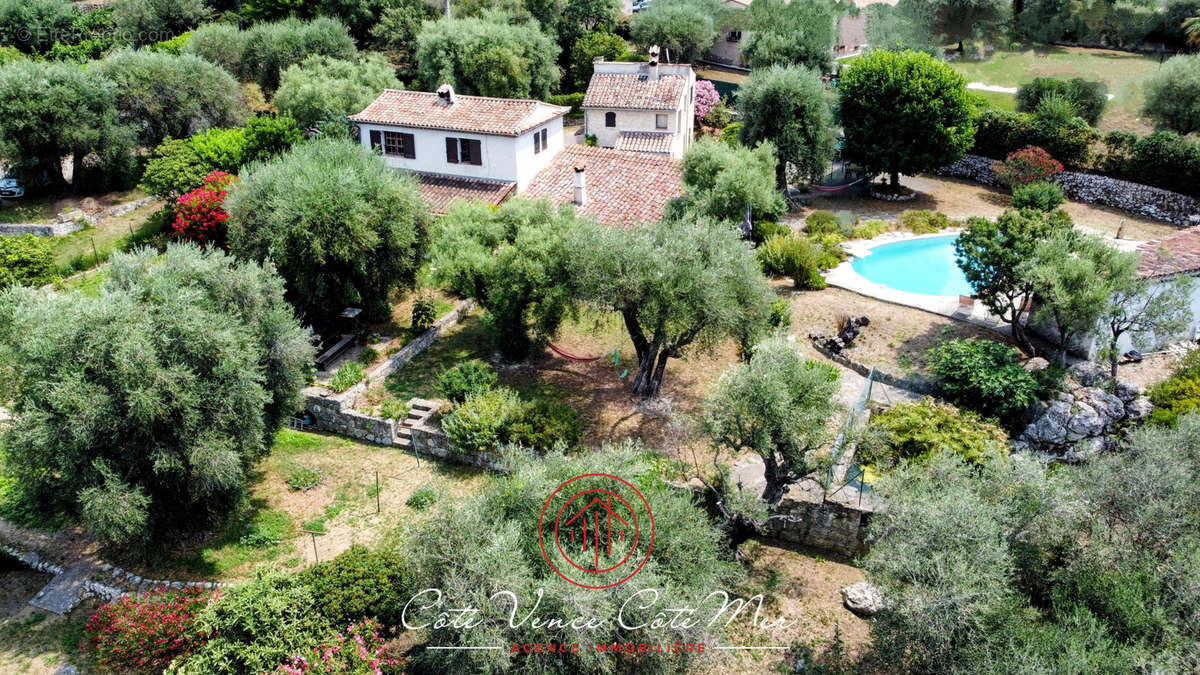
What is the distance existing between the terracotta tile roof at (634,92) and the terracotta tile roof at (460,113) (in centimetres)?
683

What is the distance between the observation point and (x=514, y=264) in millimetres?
27484

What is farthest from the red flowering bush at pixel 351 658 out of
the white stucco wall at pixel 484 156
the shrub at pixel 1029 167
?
the shrub at pixel 1029 167

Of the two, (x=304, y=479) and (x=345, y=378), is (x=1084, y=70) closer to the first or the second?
(x=345, y=378)

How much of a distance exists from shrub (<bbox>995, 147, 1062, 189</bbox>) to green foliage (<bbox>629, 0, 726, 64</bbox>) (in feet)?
101

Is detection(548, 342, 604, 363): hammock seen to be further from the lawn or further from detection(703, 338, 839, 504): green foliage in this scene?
the lawn

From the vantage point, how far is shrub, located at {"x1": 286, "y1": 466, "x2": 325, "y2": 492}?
24.7 metres

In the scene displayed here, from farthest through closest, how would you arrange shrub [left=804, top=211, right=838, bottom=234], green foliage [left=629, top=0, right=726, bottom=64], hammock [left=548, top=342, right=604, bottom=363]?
green foliage [left=629, top=0, right=726, bottom=64] < shrub [left=804, top=211, right=838, bottom=234] < hammock [left=548, top=342, right=604, bottom=363]

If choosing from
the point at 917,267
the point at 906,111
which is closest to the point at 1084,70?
the point at 906,111

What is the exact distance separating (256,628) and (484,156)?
2738 cm

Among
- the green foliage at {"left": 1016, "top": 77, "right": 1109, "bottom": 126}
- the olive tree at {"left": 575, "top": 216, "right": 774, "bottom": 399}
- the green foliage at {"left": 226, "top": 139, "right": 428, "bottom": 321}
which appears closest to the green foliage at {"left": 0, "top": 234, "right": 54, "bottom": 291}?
the green foliage at {"left": 226, "top": 139, "right": 428, "bottom": 321}

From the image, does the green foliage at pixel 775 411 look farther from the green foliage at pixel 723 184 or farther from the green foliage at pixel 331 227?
A: the green foliage at pixel 331 227

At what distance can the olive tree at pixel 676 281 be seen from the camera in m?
24.9

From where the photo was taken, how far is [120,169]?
45.7m

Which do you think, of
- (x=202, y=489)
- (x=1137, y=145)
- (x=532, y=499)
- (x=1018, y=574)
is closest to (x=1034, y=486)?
(x=1018, y=574)
